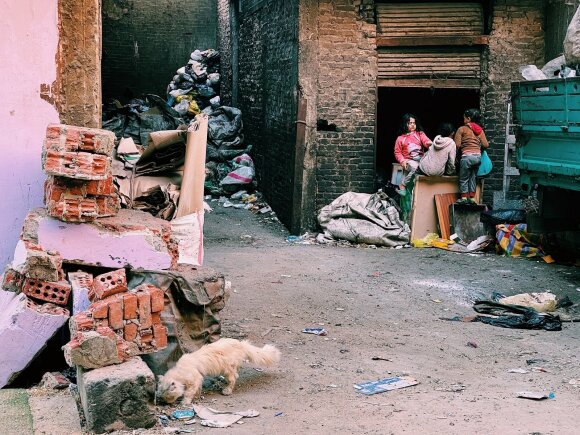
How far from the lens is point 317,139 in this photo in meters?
11.4

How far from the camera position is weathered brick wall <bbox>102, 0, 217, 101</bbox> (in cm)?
2022

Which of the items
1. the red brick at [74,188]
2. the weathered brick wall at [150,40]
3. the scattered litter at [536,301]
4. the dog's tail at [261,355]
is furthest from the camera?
the weathered brick wall at [150,40]

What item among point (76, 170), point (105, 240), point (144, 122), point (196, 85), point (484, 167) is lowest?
point (105, 240)

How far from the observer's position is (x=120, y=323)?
479cm

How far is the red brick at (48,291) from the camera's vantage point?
532 cm

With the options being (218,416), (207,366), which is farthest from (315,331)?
(218,416)

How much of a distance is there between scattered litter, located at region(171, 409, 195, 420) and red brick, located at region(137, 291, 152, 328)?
0.55 meters

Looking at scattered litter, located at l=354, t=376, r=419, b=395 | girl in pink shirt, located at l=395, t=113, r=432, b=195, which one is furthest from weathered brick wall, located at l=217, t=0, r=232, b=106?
scattered litter, located at l=354, t=376, r=419, b=395

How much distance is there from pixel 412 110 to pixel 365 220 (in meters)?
4.29

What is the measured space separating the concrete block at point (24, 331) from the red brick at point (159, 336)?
73 cm

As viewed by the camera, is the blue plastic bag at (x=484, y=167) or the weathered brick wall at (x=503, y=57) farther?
the weathered brick wall at (x=503, y=57)

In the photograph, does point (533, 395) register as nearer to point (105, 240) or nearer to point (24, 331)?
point (105, 240)

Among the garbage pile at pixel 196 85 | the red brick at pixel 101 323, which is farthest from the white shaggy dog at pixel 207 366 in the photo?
the garbage pile at pixel 196 85

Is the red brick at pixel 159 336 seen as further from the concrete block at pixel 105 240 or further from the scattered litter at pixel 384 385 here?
the scattered litter at pixel 384 385
